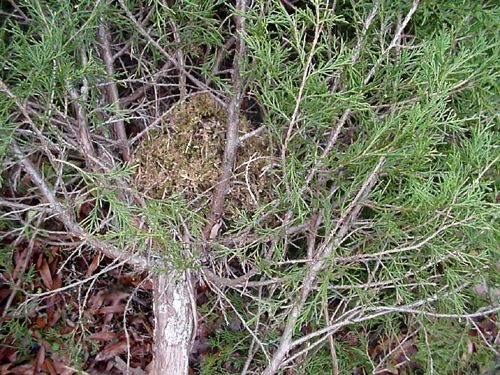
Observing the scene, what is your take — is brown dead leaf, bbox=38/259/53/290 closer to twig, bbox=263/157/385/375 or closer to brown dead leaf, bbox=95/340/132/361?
brown dead leaf, bbox=95/340/132/361

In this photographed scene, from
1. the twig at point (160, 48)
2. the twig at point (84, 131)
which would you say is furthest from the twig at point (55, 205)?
the twig at point (160, 48)

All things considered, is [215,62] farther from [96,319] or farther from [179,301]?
[96,319]

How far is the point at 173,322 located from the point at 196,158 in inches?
19.6

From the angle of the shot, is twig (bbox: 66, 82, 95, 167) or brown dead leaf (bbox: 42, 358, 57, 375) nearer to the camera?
twig (bbox: 66, 82, 95, 167)

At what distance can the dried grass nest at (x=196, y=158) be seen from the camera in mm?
1536

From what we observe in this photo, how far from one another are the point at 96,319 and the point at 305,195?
1.09 metres

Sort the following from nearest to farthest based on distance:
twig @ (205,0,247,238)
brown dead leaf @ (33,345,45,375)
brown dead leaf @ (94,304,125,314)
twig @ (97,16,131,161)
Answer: twig @ (205,0,247,238), twig @ (97,16,131,161), brown dead leaf @ (33,345,45,375), brown dead leaf @ (94,304,125,314)

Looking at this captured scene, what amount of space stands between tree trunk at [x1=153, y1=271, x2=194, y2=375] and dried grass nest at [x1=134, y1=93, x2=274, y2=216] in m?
0.27

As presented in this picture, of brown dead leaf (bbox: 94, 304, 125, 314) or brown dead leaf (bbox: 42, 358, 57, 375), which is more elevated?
brown dead leaf (bbox: 94, 304, 125, 314)

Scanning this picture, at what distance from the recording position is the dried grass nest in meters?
1.54

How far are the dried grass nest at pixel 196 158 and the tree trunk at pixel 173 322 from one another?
266 mm

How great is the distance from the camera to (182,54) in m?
1.48

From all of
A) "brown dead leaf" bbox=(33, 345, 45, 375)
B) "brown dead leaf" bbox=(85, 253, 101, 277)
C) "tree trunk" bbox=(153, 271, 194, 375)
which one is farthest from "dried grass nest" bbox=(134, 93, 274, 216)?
"brown dead leaf" bbox=(33, 345, 45, 375)

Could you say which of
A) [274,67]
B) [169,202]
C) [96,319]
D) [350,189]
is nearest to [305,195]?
[350,189]
